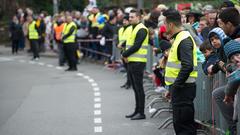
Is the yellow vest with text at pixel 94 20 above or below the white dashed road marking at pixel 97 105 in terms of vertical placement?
above

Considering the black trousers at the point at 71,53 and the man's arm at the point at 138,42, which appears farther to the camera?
the black trousers at the point at 71,53

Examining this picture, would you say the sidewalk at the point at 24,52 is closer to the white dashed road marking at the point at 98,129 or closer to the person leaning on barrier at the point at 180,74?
the white dashed road marking at the point at 98,129

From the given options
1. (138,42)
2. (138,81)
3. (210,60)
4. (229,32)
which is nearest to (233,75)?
(229,32)

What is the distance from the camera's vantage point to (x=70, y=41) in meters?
22.8

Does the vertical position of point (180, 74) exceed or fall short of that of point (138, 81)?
it exceeds it

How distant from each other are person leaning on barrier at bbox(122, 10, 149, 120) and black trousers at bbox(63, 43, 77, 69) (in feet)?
33.1

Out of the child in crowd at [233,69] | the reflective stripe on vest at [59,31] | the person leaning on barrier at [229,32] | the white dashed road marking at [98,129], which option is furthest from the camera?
the reflective stripe on vest at [59,31]

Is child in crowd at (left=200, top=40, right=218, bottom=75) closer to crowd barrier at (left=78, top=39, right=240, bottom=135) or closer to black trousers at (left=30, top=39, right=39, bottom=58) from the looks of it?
crowd barrier at (left=78, top=39, right=240, bottom=135)

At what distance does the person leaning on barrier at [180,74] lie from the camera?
8.67m

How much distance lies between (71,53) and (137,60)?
10271mm

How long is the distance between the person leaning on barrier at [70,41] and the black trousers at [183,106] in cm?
1386

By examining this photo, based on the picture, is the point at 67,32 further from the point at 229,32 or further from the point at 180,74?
the point at 229,32

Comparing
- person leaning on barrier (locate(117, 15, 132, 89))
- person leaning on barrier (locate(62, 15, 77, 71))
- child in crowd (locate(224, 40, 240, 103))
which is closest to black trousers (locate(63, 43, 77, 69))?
person leaning on barrier (locate(62, 15, 77, 71))

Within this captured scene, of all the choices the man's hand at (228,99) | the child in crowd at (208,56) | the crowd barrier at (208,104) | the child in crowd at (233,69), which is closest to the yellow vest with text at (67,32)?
the crowd barrier at (208,104)
